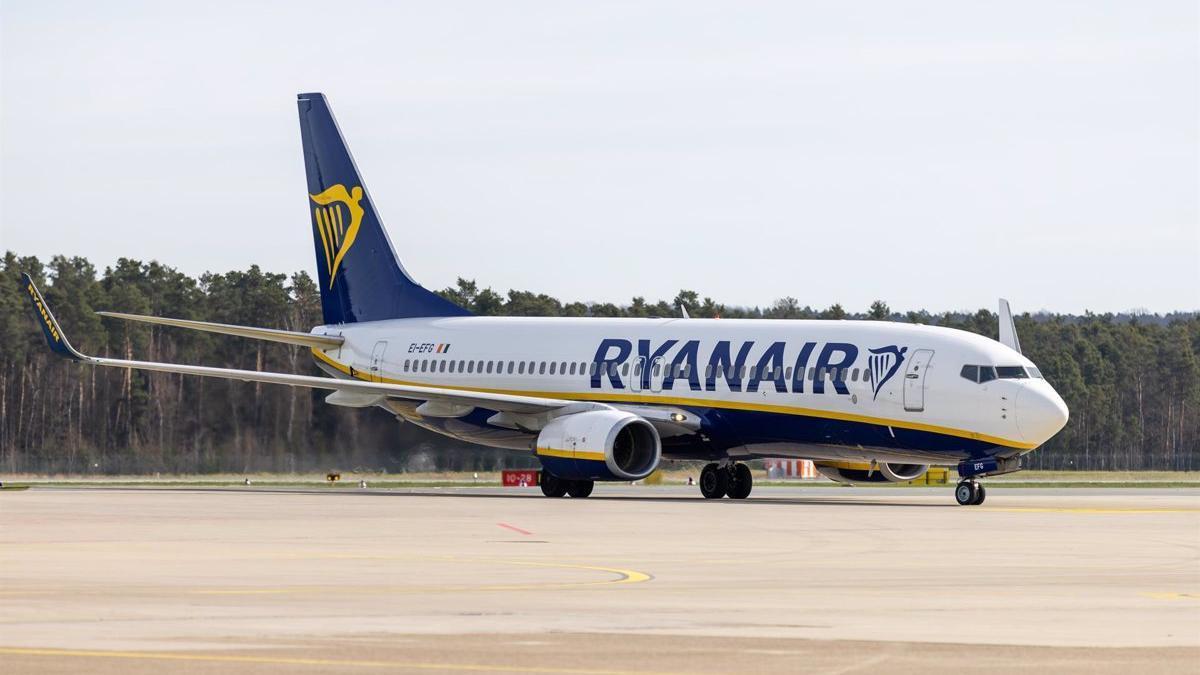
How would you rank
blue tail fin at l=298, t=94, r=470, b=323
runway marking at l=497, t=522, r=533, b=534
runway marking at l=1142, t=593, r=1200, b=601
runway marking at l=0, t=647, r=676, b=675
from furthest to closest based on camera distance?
blue tail fin at l=298, t=94, r=470, b=323 → runway marking at l=497, t=522, r=533, b=534 → runway marking at l=1142, t=593, r=1200, b=601 → runway marking at l=0, t=647, r=676, b=675

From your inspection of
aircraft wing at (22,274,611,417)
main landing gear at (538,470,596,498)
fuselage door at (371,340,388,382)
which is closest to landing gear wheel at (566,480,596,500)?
main landing gear at (538,470,596,498)

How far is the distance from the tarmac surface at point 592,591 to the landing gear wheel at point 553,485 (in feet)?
30.2

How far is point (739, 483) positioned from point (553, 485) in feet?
13.6

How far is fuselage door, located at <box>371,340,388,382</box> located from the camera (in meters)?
51.9

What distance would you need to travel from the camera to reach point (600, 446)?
4238cm

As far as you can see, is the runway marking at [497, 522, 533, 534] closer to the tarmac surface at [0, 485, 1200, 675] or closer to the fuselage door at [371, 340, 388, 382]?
the tarmac surface at [0, 485, 1200, 675]

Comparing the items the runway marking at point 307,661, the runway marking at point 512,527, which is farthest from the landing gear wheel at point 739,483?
the runway marking at point 307,661

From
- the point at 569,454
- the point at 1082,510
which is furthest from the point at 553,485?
the point at 1082,510

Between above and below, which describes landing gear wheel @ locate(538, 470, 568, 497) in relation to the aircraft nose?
A: below

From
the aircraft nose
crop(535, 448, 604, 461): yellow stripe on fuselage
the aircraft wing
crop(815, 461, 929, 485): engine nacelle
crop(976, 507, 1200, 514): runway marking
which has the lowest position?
crop(976, 507, 1200, 514): runway marking

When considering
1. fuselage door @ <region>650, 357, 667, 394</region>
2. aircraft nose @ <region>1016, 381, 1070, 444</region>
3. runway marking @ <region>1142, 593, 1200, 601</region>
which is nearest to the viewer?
runway marking @ <region>1142, 593, 1200, 601</region>

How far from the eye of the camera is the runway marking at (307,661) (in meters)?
13.3

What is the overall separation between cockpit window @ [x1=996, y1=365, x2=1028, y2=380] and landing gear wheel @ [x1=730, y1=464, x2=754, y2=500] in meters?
7.34

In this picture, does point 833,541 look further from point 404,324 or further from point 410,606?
point 404,324
